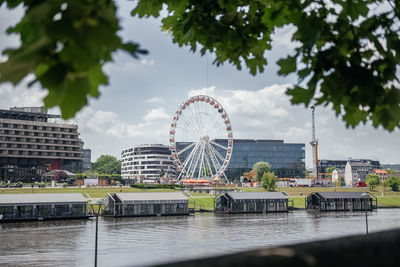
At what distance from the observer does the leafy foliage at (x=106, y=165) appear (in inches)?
6580

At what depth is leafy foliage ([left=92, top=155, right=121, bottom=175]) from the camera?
16712 centimetres

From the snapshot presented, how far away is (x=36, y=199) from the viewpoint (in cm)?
4775

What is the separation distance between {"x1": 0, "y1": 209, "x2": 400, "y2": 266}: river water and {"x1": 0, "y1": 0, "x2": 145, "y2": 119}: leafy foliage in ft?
62.4

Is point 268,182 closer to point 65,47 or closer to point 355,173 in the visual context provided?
point 355,173

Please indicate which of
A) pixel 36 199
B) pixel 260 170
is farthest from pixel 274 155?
pixel 36 199

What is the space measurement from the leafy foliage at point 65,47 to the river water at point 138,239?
748 inches

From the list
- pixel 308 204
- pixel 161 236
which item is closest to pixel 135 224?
pixel 161 236

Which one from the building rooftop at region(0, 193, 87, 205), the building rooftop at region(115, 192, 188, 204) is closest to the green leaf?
the building rooftop at region(0, 193, 87, 205)

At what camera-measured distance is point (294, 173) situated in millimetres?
157375

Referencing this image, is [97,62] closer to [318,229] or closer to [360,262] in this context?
[360,262]

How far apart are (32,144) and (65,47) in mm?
105587

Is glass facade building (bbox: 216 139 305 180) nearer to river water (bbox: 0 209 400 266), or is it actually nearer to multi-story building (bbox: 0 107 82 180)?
multi-story building (bbox: 0 107 82 180)

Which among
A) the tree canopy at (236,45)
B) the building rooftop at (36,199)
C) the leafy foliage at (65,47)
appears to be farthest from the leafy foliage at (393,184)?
the leafy foliage at (65,47)

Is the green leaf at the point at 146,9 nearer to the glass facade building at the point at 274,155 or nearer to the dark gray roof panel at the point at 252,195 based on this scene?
the dark gray roof panel at the point at 252,195
